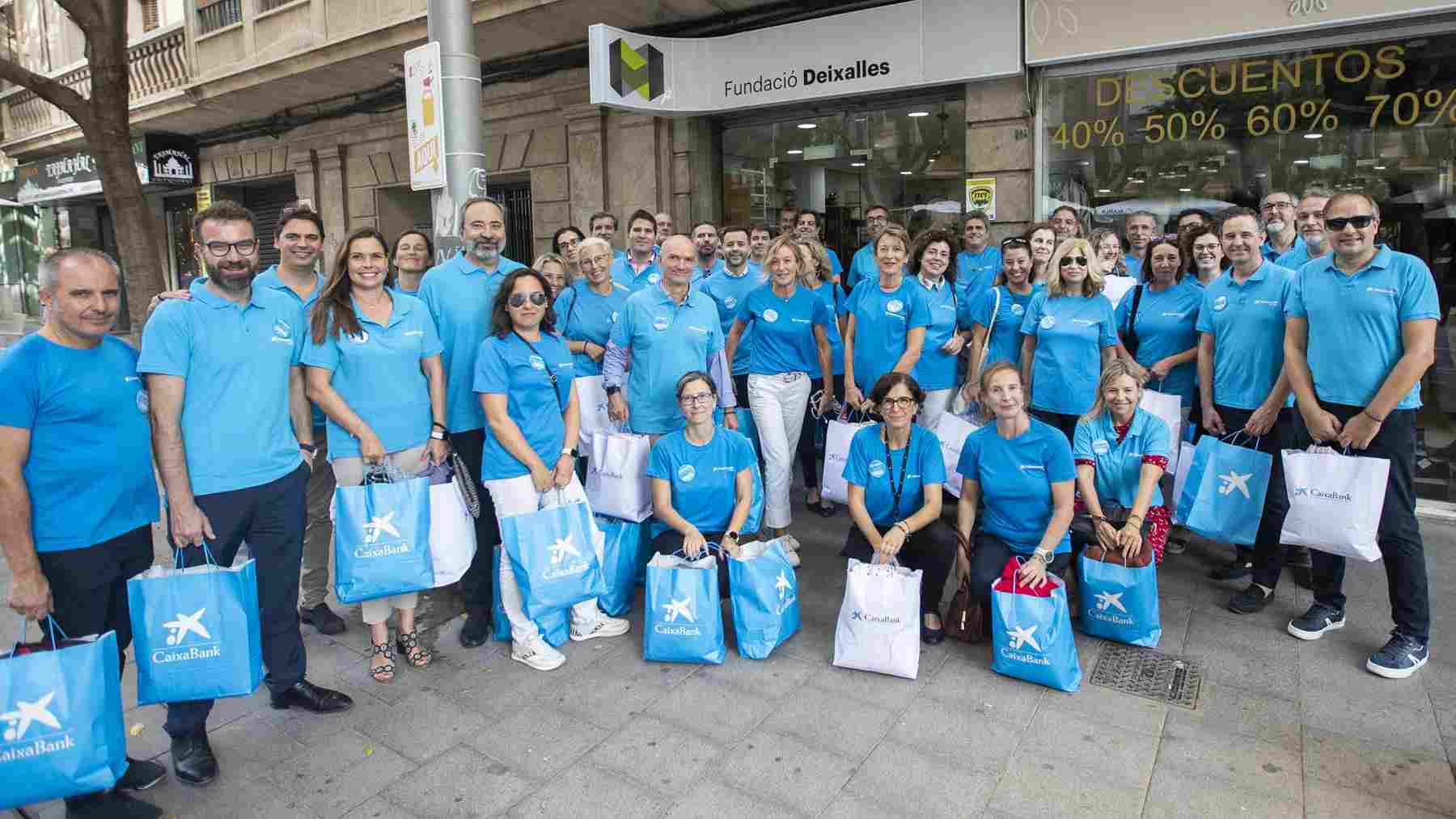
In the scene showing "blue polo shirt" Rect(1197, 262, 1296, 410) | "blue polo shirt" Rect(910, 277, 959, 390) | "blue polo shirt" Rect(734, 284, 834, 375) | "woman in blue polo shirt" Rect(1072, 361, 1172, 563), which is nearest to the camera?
"woman in blue polo shirt" Rect(1072, 361, 1172, 563)

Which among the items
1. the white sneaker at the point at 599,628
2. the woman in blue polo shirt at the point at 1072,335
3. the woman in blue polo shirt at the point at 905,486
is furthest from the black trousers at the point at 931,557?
the white sneaker at the point at 599,628

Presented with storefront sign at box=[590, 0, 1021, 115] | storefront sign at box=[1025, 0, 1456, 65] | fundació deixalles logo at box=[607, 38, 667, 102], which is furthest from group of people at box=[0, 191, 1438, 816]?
fundació deixalles logo at box=[607, 38, 667, 102]

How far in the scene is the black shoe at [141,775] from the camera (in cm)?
316

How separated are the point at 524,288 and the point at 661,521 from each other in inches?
55.6

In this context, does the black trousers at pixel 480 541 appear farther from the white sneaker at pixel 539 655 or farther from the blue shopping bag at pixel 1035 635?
the blue shopping bag at pixel 1035 635

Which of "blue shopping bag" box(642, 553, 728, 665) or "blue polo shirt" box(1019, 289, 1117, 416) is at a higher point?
"blue polo shirt" box(1019, 289, 1117, 416)

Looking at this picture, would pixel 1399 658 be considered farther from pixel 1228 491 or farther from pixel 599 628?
pixel 599 628

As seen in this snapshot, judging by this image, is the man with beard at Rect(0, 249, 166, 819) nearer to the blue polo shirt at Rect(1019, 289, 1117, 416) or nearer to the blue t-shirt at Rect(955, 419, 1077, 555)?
the blue t-shirt at Rect(955, 419, 1077, 555)

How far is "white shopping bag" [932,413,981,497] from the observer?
204 inches

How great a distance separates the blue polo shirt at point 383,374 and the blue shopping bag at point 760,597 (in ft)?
5.15

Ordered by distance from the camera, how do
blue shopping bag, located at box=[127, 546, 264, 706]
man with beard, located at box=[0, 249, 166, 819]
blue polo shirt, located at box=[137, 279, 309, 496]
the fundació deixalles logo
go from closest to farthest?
1. man with beard, located at box=[0, 249, 166, 819]
2. blue shopping bag, located at box=[127, 546, 264, 706]
3. blue polo shirt, located at box=[137, 279, 309, 496]
4. the fundació deixalles logo

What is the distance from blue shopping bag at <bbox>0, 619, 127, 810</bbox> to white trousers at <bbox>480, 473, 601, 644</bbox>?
1.62 m

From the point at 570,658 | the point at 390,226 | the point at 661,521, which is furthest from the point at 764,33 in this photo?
the point at 390,226

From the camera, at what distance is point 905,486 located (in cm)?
433
